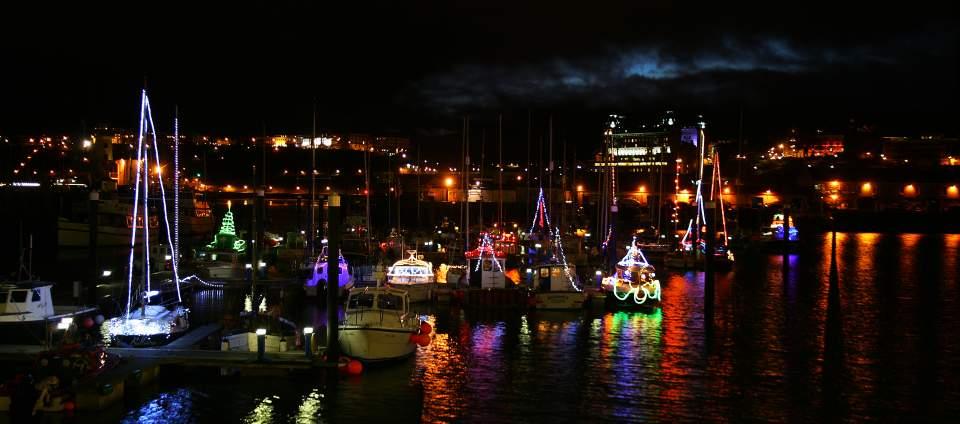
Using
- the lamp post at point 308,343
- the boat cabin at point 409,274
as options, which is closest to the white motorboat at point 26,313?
the lamp post at point 308,343

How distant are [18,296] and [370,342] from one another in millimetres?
9682

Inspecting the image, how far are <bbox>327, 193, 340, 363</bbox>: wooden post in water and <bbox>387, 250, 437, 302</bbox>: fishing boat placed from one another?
11615 millimetres

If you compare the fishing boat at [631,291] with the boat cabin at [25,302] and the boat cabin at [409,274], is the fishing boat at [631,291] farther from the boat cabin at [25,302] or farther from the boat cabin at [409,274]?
the boat cabin at [25,302]

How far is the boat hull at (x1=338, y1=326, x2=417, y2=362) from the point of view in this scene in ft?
67.8

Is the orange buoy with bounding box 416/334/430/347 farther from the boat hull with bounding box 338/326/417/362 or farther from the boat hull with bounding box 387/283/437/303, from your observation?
the boat hull with bounding box 387/283/437/303

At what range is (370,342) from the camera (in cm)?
2075

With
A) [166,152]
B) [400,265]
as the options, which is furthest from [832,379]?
[166,152]

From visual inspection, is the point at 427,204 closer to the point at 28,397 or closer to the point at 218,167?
the point at 28,397

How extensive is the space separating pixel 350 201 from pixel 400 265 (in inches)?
2686

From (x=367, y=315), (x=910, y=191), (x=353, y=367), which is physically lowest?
(x=353, y=367)

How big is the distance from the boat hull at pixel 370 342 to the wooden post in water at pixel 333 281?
774 mm

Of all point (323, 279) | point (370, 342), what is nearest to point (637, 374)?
point (370, 342)

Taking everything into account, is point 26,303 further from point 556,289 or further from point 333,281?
point 556,289

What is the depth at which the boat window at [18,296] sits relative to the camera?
21.0 meters
